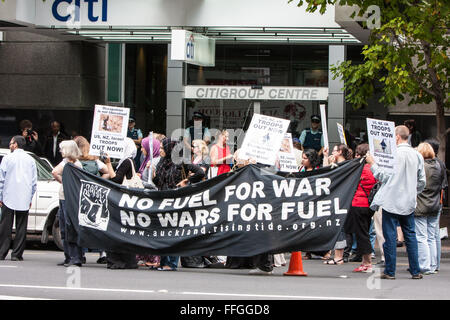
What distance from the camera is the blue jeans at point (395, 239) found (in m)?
11.8

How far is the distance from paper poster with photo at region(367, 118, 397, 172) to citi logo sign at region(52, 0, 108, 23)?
10.2 meters

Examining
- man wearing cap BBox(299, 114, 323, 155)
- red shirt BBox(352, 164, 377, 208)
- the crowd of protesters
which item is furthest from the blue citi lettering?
red shirt BBox(352, 164, 377, 208)

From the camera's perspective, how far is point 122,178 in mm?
13031

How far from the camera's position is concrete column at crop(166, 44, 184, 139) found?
77.2 feet

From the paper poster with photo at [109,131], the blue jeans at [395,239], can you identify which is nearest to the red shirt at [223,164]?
the paper poster with photo at [109,131]

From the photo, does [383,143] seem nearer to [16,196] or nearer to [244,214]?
[244,214]

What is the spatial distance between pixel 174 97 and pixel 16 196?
1019cm

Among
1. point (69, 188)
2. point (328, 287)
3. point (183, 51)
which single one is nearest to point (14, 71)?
point (183, 51)

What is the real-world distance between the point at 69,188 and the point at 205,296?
371 centimetres

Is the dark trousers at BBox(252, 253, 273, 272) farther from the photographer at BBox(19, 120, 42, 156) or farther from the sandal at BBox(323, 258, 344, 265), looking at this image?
the photographer at BBox(19, 120, 42, 156)

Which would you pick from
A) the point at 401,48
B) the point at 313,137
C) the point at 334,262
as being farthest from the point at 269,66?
the point at 334,262

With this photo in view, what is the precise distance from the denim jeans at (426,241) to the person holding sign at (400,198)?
0.62m
